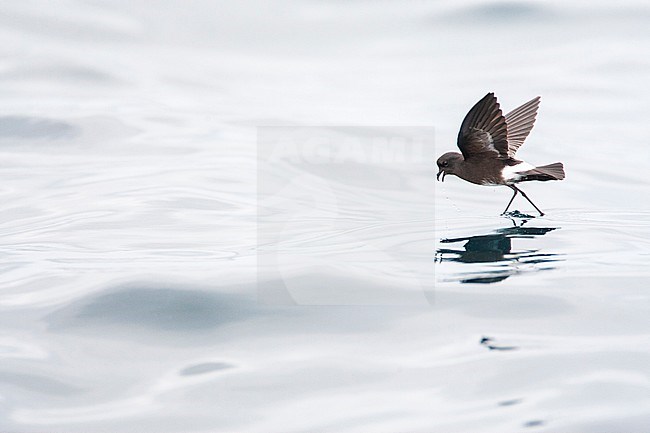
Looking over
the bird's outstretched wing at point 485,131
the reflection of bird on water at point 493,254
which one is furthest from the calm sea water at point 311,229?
the bird's outstretched wing at point 485,131

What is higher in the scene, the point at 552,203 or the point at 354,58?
the point at 354,58

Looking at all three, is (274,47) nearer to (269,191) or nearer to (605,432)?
(269,191)

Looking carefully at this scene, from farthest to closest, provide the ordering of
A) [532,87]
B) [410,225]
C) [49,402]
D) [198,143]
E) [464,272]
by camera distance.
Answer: [532,87] → [198,143] → [410,225] → [464,272] → [49,402]

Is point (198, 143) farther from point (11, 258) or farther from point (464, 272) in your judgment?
point (464, 272)

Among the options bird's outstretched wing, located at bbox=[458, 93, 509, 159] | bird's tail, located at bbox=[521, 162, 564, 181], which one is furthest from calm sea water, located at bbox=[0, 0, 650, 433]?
bird's outstretched wing, located at bbox=[458, 93, 509, 159]

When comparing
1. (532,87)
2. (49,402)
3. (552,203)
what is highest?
(532,87)

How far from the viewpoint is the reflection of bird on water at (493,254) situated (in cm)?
522

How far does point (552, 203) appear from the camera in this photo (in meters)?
8.15

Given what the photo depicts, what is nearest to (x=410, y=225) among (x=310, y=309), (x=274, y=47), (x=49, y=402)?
(x=310, y=309)

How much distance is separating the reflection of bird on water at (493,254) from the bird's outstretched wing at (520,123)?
2.11m

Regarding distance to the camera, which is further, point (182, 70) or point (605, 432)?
point (182, 70)

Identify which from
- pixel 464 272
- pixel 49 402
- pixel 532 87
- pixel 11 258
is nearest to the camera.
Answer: pixel 49 402

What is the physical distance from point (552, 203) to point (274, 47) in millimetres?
5903

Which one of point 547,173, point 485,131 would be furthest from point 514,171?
point 485,131
